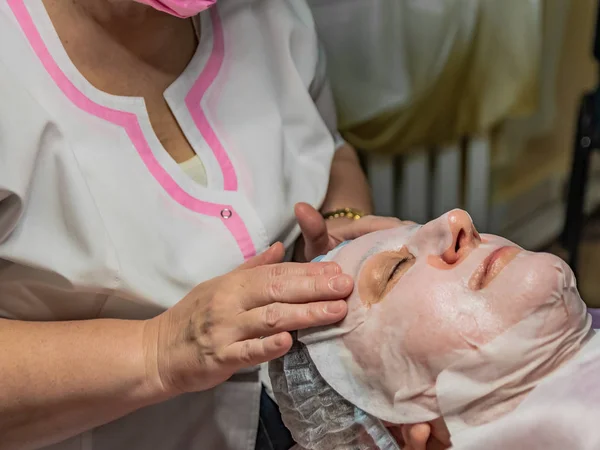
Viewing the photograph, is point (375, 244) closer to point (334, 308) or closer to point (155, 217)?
point (334, 308)

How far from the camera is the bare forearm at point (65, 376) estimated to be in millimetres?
801

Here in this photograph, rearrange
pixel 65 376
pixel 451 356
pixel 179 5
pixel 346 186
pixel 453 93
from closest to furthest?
1. pixel 451 356
2. pixel 65 376
3. pixel 179 5
4. pixel 346 186
5. pixel 453 93

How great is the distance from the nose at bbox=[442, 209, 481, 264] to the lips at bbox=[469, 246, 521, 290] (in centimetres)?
3

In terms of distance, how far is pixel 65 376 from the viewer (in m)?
0.81

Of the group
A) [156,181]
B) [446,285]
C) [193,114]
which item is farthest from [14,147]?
[446,285]

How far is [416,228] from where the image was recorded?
2.80 feet

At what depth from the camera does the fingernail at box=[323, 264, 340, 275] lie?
78 cm

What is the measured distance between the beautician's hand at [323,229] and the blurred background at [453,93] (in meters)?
0.59

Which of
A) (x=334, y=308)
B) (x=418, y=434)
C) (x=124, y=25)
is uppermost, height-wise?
(x=124, y=25)

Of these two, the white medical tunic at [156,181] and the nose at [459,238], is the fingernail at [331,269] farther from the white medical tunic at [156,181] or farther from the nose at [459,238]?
the white medical tunic at [156,181]

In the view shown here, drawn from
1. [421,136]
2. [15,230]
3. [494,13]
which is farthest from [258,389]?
[494,13]

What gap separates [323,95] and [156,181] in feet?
1.45

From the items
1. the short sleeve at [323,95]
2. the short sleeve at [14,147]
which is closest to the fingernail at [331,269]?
the short sleeve at [14,147]

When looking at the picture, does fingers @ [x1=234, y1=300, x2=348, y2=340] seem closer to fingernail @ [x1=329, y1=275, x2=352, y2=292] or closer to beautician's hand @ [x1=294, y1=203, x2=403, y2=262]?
fingernail @ [x1=329, y1=275, x2=352, y2=292]
